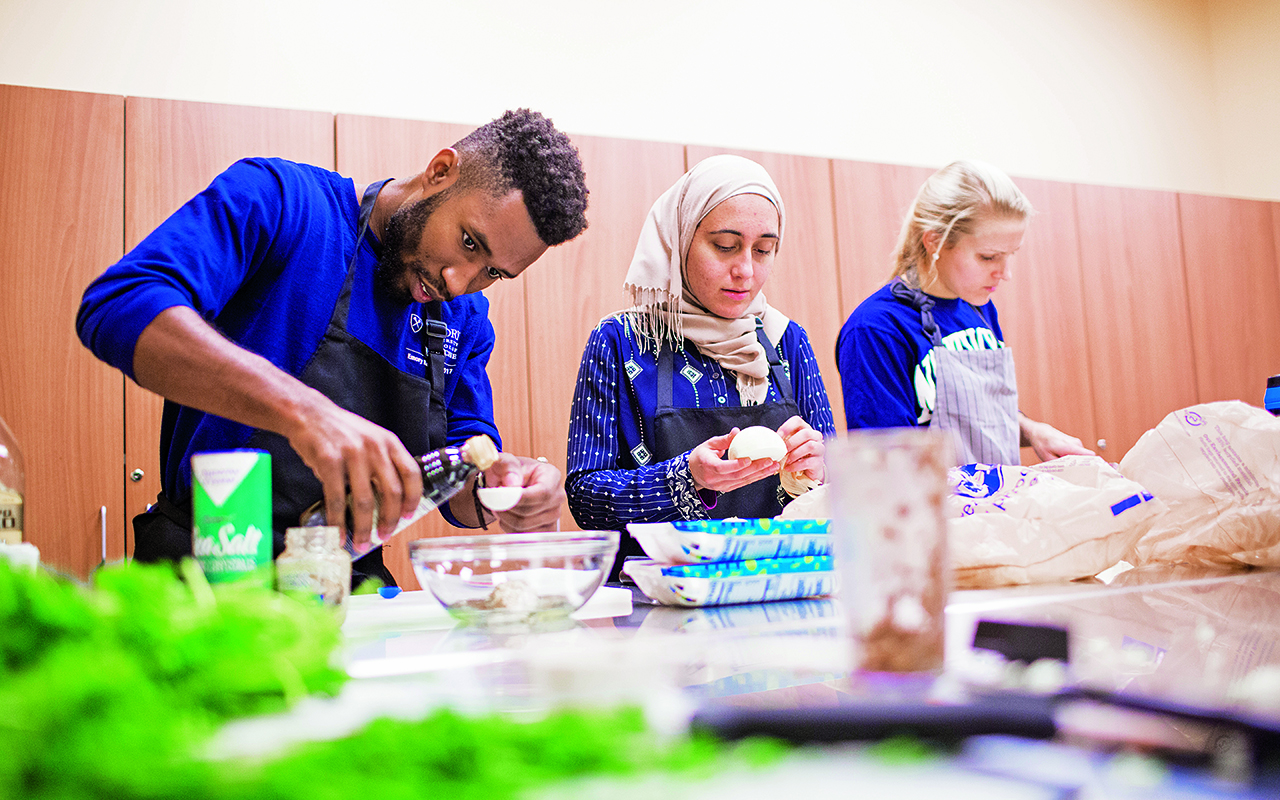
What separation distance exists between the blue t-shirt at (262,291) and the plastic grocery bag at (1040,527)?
0.91m

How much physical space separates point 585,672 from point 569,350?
2.45m

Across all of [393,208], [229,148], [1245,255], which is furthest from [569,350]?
[1245,255]

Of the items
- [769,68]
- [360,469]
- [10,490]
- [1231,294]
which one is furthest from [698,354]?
[1231,294]

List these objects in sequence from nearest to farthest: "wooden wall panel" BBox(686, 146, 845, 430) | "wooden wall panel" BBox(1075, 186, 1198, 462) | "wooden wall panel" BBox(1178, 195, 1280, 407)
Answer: "wooden wall panel" BBox(686, 146, 845, 430) < "wooden wall panel" BBox(1075, 186, 1198, 462) < "wooden wall panel" BBox(1178, 195, 1280, 407)

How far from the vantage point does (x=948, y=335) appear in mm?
2027

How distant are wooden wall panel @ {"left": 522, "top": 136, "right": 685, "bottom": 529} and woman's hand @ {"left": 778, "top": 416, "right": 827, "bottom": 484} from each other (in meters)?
1.38

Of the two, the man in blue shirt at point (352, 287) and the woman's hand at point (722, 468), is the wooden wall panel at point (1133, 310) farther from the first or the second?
the man in blue shirt at point (352, 287)

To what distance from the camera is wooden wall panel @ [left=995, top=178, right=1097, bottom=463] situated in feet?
11.7

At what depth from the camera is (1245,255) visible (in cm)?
409

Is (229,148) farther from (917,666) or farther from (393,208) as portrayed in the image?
(917,666)

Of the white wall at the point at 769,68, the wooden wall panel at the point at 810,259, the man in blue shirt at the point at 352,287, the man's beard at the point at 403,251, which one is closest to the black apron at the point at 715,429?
the man in blue shirt at the point at 352,287

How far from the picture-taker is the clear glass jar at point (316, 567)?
747mm

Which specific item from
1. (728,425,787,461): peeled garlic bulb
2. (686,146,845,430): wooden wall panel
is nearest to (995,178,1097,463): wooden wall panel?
(686,146,845,430): wooden wall panel

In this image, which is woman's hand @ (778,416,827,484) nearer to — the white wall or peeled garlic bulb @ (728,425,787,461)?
peeled garlic bulb @ (728,425,787,461)
